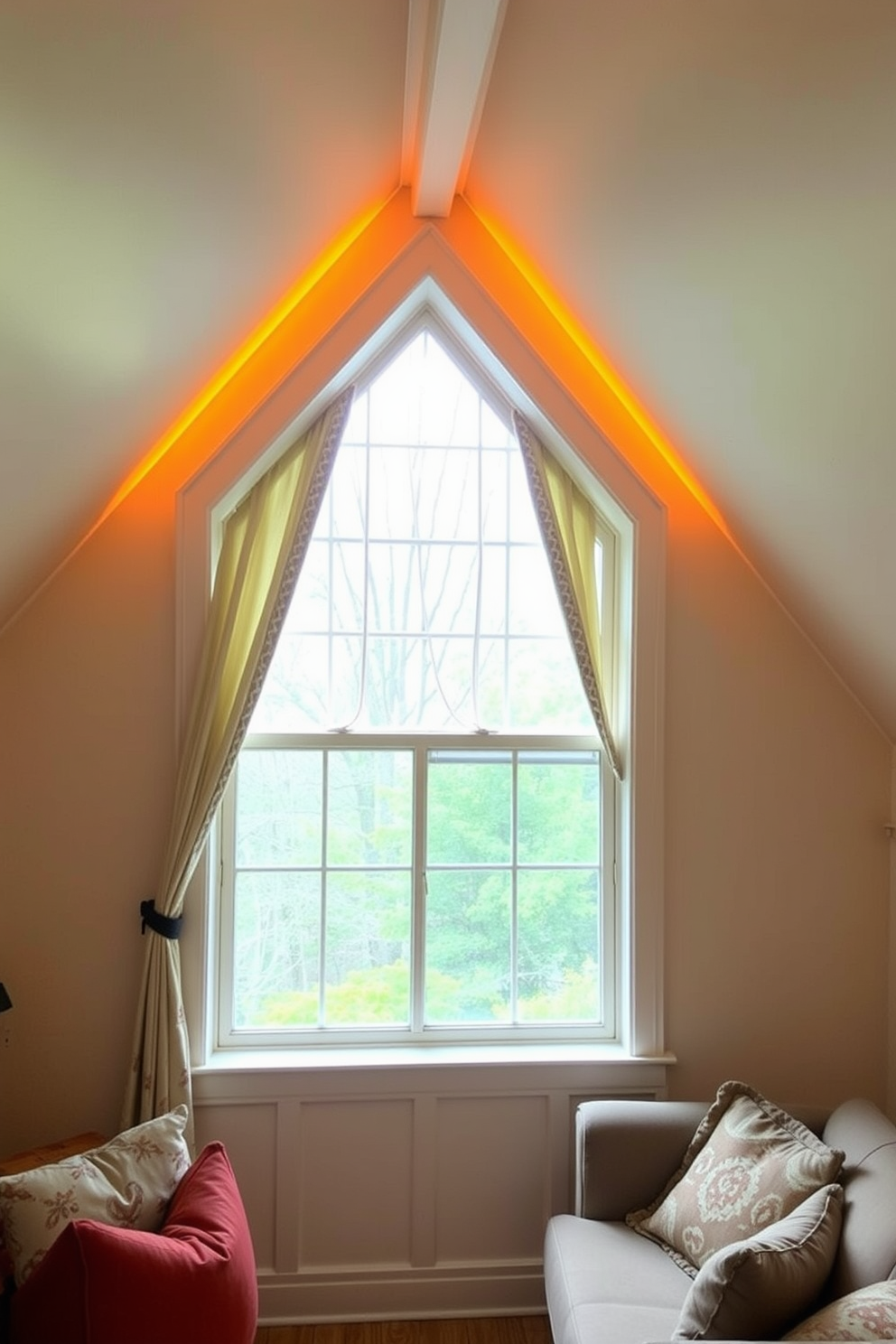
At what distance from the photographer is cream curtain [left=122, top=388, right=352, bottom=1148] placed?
2.80 metres

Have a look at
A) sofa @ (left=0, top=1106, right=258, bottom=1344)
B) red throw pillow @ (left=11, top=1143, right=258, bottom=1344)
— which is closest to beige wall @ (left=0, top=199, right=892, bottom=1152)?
sofa @ (left=0, top=1106, right=258, bottom=1344)

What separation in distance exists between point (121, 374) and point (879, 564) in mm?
1843

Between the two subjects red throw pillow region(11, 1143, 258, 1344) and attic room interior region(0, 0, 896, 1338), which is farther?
attic room interior region(0, 0, 896, 1338)

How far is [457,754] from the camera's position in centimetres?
319

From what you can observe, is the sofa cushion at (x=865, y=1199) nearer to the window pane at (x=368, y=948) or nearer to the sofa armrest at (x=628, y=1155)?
the sofa armrest at (x=628, y=1155)

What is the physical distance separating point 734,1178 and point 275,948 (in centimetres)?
143

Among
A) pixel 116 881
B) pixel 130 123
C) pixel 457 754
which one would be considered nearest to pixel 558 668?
pixel 457 754

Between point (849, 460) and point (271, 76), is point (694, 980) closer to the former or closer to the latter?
point (849, 460)

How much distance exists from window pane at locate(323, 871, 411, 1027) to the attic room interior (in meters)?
0.02

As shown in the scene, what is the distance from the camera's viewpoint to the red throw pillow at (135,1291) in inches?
74.4

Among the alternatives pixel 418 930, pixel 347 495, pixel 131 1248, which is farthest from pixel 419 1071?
pixel 347 495

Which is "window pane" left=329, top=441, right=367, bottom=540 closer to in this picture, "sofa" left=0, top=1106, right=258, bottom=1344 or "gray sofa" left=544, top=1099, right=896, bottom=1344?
"sofa" left=0, top=1106, right=258, bottom=1344

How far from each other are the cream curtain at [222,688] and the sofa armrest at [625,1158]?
1087 millimetres

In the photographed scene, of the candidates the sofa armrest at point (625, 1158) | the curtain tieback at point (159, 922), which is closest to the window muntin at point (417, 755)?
the curtain tieback at point (159, 922)
